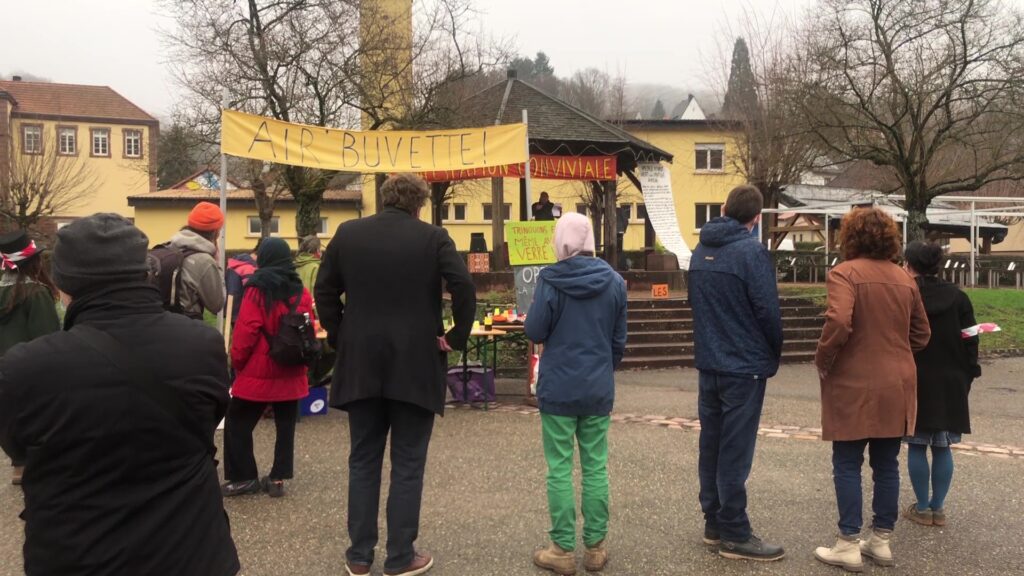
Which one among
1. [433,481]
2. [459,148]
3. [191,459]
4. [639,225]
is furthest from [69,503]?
[639,225]

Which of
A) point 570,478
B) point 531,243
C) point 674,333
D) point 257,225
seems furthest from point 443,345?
point 257,225

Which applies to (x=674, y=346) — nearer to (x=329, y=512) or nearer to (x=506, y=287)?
(x=506, y=287)

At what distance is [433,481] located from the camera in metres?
5.30

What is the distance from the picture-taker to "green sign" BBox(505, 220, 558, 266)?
7.46 metres

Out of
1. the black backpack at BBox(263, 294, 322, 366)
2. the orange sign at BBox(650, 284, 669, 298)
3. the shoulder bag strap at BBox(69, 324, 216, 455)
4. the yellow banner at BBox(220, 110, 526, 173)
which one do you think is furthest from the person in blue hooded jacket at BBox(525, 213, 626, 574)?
the orange sign at BBox(650, 284, 669, 298)

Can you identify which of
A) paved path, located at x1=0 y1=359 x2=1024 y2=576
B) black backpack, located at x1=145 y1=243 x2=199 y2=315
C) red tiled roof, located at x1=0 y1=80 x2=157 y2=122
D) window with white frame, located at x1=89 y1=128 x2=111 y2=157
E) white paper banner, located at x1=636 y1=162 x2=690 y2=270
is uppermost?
red tiled roof, located at x1=0 y1=80 x2=157 y2=122

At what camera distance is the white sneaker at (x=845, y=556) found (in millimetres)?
3875

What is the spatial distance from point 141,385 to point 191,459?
0.28 m

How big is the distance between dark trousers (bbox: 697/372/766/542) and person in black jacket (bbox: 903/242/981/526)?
3.55 ft

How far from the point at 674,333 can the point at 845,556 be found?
28.8 feet

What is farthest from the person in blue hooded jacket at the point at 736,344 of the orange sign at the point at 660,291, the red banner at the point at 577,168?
the red banner at the point at 577,168

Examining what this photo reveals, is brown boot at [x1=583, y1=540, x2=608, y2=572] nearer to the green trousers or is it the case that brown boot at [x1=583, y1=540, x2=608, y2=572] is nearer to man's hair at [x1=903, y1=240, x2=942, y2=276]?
the green trousers

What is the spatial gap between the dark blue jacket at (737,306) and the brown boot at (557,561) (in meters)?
1.20

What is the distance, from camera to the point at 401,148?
810cm
